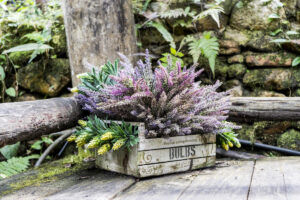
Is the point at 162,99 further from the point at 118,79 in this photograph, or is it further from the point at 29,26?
the point at 29,26

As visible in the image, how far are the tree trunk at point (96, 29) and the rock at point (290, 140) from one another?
65.6 inches

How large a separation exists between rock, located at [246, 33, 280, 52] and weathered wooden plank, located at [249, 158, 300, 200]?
136 cm

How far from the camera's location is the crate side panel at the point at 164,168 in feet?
4.60

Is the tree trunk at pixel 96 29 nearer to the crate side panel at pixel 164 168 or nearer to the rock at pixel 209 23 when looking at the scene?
the rock at pixel 209 23

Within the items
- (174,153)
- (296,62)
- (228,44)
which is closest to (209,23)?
(228,44)

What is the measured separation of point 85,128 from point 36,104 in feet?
0.92

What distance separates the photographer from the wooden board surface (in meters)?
1.15

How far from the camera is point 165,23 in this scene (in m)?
3.08

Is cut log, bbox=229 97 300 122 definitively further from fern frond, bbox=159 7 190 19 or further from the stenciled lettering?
fern frond, bbox=159 7 190 19

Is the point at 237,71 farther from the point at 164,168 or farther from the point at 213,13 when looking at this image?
the point at 164,168

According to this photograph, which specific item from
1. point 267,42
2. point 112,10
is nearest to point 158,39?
point 112,10

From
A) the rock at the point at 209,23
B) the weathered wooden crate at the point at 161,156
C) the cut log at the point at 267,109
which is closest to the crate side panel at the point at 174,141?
the weathered wooden crate at the point at 161,156

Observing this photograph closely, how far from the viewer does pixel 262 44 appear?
2.79m

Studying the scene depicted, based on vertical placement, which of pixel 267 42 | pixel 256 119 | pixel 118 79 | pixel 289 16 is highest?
pixel 289 16
